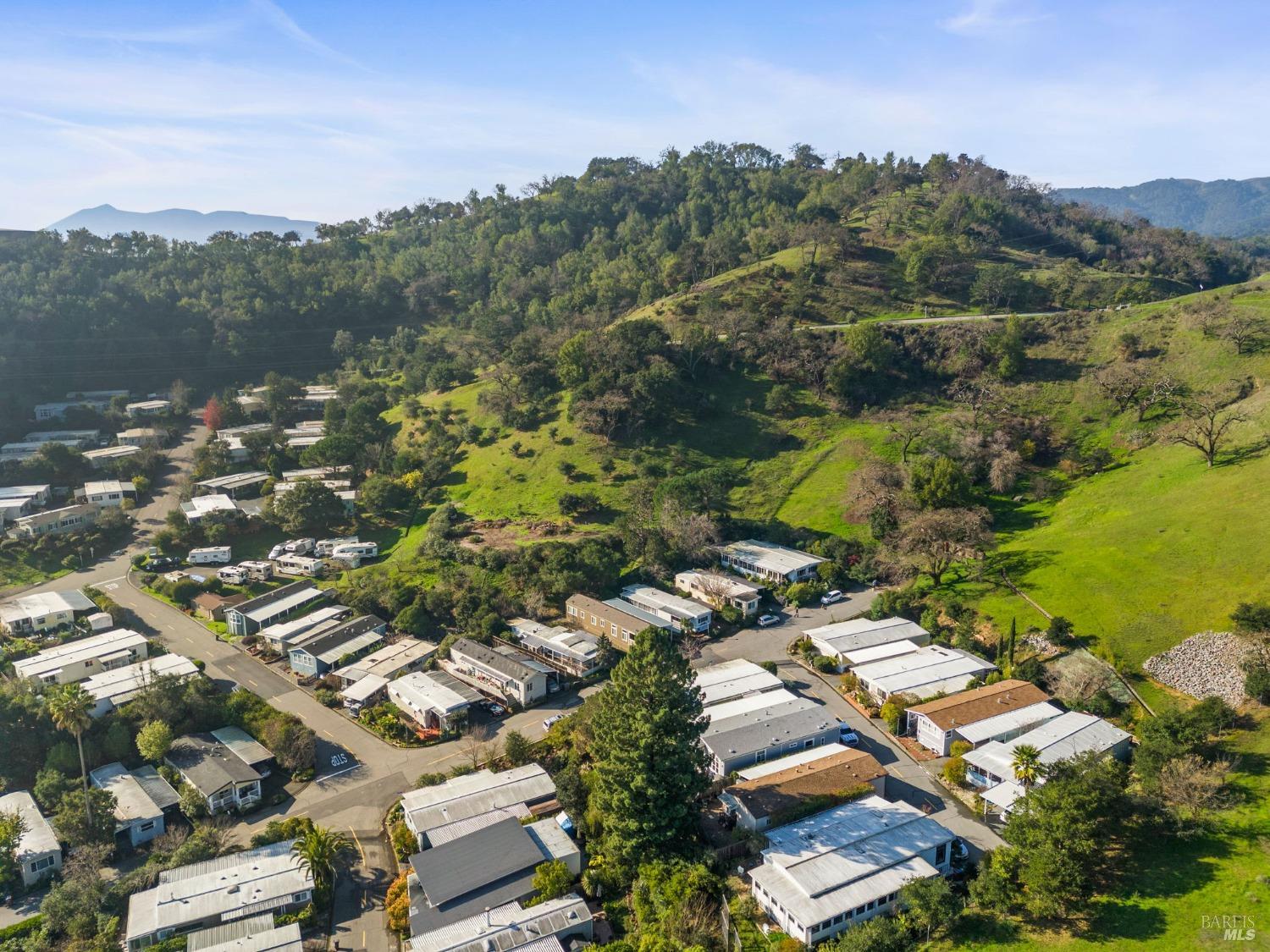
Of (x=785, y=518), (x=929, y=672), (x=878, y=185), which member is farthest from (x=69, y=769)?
(x=878, y=185)

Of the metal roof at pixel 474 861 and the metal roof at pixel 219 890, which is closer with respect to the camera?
the metal roof at pixel 219 890

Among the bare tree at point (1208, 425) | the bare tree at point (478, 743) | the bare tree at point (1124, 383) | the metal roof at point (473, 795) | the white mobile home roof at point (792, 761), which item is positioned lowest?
the bare tree at point (478, 743)

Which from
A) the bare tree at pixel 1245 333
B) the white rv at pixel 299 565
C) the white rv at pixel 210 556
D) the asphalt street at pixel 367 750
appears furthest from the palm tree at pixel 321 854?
the bare tree at pixel 1245 333

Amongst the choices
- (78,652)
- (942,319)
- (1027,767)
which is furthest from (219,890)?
(942,319)

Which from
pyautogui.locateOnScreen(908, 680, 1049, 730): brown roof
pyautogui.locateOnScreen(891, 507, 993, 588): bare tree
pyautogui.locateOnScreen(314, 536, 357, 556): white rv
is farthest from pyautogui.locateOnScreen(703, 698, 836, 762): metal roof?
pyautogui.locateOnScreen(314, 536, 357, 556): white rv

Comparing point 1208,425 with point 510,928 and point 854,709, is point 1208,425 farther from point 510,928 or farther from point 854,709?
point 510,928

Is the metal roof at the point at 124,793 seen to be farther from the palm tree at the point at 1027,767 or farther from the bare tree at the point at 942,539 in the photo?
the bare tree at the point at 942,539

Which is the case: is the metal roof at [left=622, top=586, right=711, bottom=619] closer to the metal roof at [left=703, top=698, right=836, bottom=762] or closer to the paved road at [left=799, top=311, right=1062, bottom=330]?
the metal roof at [left=703, top=698, right=836, bottom=762]
